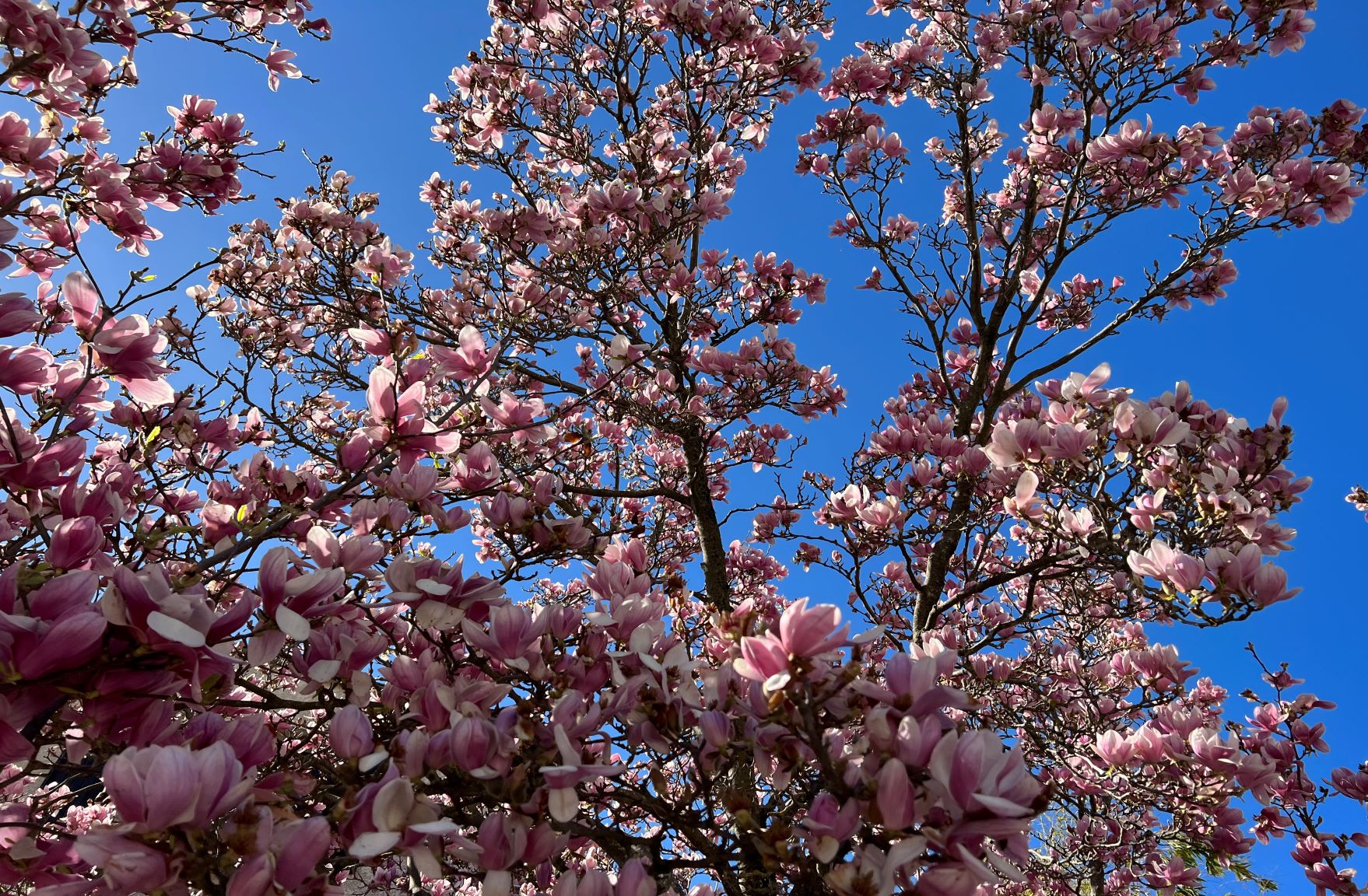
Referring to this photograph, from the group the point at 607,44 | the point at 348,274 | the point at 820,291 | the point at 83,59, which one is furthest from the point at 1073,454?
the point at 607,44

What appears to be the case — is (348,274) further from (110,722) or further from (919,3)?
(919,3)

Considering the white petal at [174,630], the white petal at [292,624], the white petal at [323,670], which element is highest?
the white petal at [292,624]

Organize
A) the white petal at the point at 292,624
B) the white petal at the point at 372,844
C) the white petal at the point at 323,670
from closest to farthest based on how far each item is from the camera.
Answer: the white petal at the point at 372,844, the white petal at the point at 292,624, the white petal at the point at 323,670

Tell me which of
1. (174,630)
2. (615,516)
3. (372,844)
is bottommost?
(372,844)

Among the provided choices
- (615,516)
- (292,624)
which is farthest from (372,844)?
(615,516)

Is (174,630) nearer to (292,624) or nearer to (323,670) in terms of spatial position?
(292,624)

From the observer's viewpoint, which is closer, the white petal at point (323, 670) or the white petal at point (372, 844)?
the white petal at point (372, 844)

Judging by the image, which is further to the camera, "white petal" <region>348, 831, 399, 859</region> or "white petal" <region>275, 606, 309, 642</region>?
"white petal" <region>275, 606, 309, 642</region>

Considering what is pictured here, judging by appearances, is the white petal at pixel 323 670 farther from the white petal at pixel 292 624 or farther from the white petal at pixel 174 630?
the white petal at pixel 174 630

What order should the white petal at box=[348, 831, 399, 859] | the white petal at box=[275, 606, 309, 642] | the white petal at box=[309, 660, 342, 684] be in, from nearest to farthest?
the white petal at box=[348, 831, 399, 859] < the white petal at box=[275, 606, 309, 642] < the white petal at box=[309, 660, 342, 684]

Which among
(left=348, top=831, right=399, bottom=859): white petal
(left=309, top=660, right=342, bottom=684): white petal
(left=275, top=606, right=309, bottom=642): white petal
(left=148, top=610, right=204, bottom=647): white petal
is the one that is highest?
(left=275, top=606, right=309, bottom=642): white petal

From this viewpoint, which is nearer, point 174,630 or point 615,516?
point 174,630

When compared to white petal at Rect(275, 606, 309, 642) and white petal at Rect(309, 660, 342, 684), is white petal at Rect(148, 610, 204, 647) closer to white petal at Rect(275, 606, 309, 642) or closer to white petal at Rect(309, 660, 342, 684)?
white petal at Rect(275, 606, 309, 642)

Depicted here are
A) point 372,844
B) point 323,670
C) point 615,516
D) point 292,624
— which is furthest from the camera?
point 615,516
